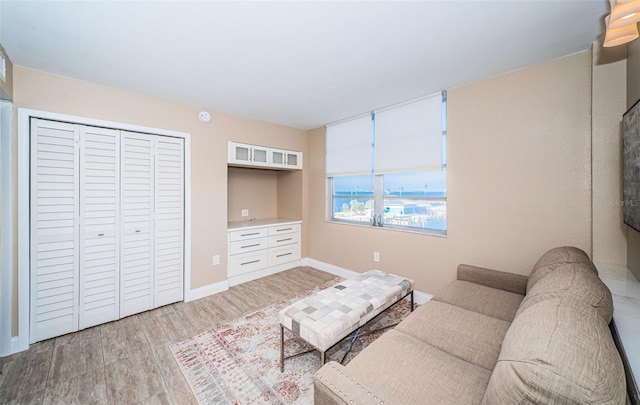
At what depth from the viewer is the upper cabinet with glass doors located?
11.3ft

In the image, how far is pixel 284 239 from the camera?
405 cm

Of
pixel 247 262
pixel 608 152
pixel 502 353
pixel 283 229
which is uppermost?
pixel 608 152

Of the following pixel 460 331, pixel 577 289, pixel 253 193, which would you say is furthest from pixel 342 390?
pixel 253 193

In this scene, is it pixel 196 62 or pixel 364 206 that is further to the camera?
pixel 364 206

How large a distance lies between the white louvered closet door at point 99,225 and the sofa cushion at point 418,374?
2659 millimetres

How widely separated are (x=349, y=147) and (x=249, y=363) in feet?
9.70

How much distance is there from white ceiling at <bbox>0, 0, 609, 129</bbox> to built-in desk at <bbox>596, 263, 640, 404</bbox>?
1699mm

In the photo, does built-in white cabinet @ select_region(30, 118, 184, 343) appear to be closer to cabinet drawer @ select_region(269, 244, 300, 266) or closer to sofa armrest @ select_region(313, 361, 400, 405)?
cabinet drawer @ select_region(269, 244, 300, 266)

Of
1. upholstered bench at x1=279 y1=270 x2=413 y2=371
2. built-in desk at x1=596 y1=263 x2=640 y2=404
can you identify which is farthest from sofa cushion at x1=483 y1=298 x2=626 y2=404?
upholstered bench at x1=279 y1=270 x2=413 y2=371

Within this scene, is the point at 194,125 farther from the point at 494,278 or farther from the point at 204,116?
the point at 494,278

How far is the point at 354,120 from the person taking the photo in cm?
359

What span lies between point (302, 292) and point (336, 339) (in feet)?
5.52

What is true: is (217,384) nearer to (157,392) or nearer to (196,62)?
(157,392)

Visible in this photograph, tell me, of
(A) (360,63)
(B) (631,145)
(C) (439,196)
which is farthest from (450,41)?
(C) (439,196)
